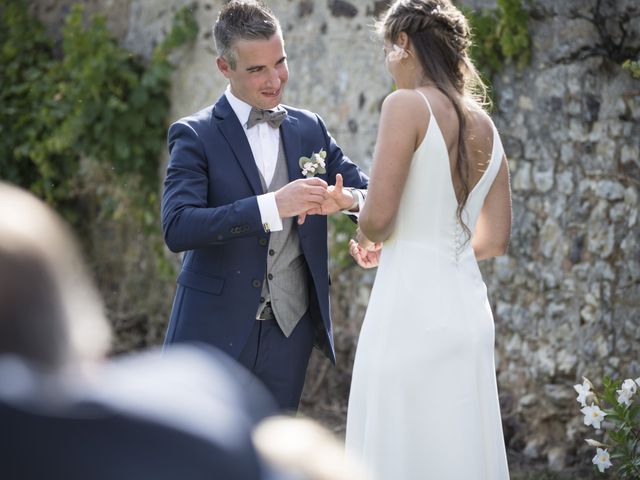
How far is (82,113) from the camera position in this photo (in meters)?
7.20

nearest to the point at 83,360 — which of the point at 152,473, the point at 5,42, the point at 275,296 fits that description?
the point at 152,473

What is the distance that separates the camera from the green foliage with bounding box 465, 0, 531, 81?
16.1ft

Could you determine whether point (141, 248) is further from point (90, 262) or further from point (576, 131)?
point (576, 131)

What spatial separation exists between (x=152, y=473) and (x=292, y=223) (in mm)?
2373

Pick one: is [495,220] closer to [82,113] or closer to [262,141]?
[262,141]

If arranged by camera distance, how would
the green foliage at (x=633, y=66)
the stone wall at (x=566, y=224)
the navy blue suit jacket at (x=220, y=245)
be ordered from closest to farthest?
1. the navy blue suit jacket at (x=220, y=245)
2. the green foliage at (x=633, y=66)
3. the stone wall at (x=566, y=224)

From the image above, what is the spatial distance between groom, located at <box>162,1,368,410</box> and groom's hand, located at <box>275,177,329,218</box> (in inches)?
4.2

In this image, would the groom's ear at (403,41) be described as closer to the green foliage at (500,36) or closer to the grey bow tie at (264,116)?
the grey bow tie at (264,116)

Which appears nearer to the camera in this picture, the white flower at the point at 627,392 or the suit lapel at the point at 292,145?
the suit lapel at the point at 292,145

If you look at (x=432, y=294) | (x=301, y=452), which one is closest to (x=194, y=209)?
(x=432, y=294)

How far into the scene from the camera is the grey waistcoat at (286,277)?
11.5 feet

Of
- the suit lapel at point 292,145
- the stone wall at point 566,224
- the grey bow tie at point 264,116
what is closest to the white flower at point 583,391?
the stone wall at point 566,224

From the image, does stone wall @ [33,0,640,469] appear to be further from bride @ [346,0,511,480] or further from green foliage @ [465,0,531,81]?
bride @ [346,0,511,480]

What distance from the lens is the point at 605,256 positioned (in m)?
4.77
